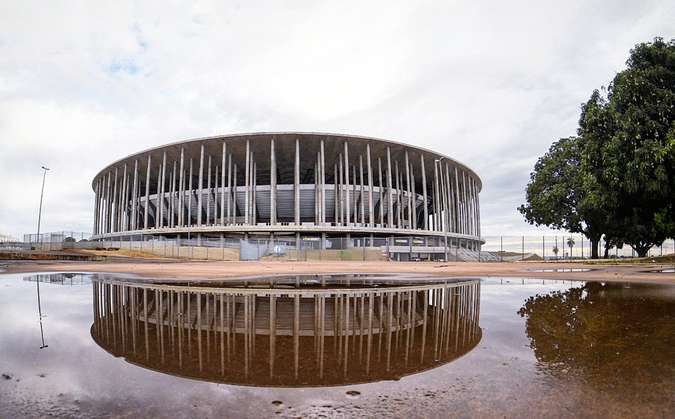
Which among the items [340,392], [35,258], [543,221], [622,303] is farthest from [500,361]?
[543,221]

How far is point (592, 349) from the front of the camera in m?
4.20

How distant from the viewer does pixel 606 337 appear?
481 centimetres

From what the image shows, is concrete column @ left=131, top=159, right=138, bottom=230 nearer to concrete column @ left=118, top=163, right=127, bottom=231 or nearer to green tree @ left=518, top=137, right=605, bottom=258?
concrete column @ left=118, top=163, right=127, bottom=231

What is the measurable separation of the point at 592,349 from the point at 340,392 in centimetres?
306

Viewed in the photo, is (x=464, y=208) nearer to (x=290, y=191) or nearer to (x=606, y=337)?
(x=290, y=191)

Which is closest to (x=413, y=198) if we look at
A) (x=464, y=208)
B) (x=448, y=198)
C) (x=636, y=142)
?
(x=448, y=198)

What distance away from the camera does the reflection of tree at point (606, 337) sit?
3439 millimetres

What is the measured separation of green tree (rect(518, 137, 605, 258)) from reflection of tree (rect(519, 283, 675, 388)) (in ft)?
137

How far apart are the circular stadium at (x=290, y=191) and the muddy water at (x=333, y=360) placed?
42.6 metres

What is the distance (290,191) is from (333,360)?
193 feet

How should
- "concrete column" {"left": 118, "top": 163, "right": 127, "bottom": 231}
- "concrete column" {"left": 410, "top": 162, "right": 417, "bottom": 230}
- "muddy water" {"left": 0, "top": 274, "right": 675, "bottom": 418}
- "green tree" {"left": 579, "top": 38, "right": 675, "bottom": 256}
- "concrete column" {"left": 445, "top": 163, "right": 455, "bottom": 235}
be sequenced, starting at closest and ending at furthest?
"muddy water" {"left": 0, "top": 274, "right": 675, "bottom": 418}, "green tree" {"left": 579, "top": 38, "right": 675, "bottom": 256}, "concrete column" {"left": 410, "top": 162, "right": 417, "bottom": 230}, "concrete column" {"left": 445, "top": 163, "right": 455, "bottom": 235}, "concrete column" {"left": 118, "top": 163, "right": 127, "bottom": 231}

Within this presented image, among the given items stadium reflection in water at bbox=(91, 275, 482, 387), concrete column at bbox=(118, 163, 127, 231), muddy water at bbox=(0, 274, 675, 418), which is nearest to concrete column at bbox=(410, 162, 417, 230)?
concrete column at bbox=(118, 163, 127, 231)

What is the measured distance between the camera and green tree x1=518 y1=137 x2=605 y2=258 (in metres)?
46.6

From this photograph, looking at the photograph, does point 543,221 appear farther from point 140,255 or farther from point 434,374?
point 434,374
